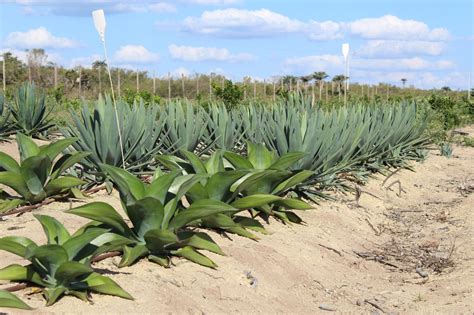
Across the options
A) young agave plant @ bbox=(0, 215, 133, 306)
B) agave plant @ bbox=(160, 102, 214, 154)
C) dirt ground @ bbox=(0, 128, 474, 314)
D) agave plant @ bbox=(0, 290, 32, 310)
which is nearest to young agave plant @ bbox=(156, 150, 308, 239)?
dirt ground @ bbox=(0, 128, 474, 314)

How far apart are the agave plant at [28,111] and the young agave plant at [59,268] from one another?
7158mm

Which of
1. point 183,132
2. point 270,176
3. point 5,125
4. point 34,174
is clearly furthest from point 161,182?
→ point 5,125

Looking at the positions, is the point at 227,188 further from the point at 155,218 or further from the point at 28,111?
the point at 28,111

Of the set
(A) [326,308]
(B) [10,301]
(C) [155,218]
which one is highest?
(C) [155,218]

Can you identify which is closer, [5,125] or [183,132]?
[183,132]

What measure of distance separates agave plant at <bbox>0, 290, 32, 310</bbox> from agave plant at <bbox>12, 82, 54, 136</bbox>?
7.66 meters

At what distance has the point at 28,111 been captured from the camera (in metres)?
10.8

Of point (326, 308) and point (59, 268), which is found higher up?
point (59, 268)

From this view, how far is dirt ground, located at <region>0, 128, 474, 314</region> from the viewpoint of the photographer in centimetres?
388

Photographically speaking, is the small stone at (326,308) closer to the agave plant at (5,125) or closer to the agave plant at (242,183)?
the agave plant at (242,183)

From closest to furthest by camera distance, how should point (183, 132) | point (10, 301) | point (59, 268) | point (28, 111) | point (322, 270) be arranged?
1. point (10, 301)
2. point (59, 268)
3. point (322, 270)
4. point (183, 132)
5. point (28, 111)

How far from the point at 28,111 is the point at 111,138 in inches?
198

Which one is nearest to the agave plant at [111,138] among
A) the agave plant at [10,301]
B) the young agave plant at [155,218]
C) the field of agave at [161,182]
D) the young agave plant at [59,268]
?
the field of agave at [161,182]

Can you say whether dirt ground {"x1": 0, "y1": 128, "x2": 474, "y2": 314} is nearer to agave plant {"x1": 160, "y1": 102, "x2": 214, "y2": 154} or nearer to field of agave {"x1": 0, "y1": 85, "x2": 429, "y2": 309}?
field of agave {"x1": 0, "y1": 85, "x2": 429, "y2": 309}
